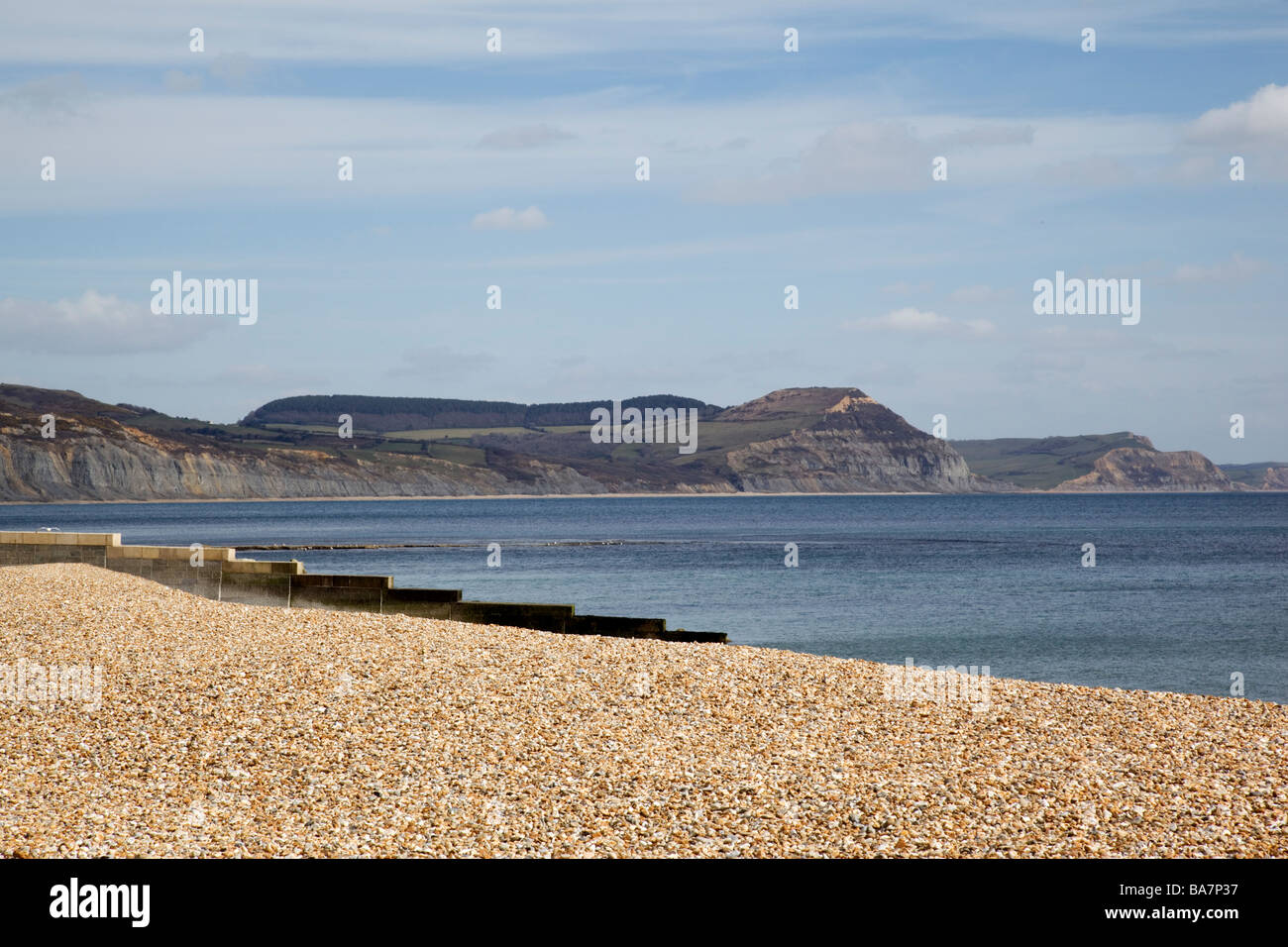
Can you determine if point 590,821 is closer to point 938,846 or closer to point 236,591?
point 938,846

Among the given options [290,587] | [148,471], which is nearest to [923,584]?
[290,587]

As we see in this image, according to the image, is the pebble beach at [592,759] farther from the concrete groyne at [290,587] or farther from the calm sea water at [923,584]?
the calm sea water at [923,584]

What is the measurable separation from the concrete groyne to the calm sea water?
266 inches

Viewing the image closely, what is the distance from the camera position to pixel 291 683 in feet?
43.5

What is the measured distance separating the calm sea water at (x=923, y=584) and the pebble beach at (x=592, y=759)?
10.3 meters

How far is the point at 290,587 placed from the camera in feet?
78.2

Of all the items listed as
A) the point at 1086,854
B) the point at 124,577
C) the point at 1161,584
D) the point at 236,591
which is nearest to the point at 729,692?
the point at 1086,854

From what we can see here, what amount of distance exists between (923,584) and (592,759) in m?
35.3

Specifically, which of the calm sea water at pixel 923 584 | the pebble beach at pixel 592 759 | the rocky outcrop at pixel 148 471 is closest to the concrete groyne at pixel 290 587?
the pebble beach at pixel 592 759

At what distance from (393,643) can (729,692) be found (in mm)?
5006

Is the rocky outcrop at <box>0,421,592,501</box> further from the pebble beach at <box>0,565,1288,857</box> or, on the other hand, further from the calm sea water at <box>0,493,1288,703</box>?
the pebble beach at <box>0,565,1288,857</box>

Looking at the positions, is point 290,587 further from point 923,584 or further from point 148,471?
point 148,471
